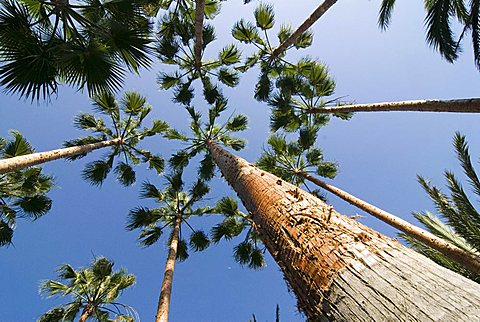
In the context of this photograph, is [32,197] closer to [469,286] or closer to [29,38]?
[29,38]

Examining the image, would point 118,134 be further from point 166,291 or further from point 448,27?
point 448,27

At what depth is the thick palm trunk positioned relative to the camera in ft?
4.39

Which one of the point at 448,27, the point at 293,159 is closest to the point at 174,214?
the point at 293,159

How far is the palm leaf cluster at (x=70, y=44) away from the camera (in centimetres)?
552

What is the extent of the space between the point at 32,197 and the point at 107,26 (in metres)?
7.45

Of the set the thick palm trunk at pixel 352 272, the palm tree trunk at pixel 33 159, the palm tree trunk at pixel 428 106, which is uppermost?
the palm tree trunk at pixel 33 159

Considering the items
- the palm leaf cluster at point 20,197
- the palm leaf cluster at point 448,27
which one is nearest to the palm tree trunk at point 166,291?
the palm leaf cluster at point 20,197

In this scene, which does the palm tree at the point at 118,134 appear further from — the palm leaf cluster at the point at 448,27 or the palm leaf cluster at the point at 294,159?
the palm leaf cluster at the point at 448,27

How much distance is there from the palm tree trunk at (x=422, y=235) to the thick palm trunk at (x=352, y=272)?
5.85 meters

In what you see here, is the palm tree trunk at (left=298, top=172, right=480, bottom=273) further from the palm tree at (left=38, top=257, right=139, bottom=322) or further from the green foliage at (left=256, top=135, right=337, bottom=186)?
the palm tree at (left=38, top=257, right=139, bottom=322)

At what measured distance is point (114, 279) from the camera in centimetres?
1264

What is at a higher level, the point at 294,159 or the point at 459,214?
the point at 294,159

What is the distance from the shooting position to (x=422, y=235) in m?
7.87

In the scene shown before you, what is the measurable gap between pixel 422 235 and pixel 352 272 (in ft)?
24.0
